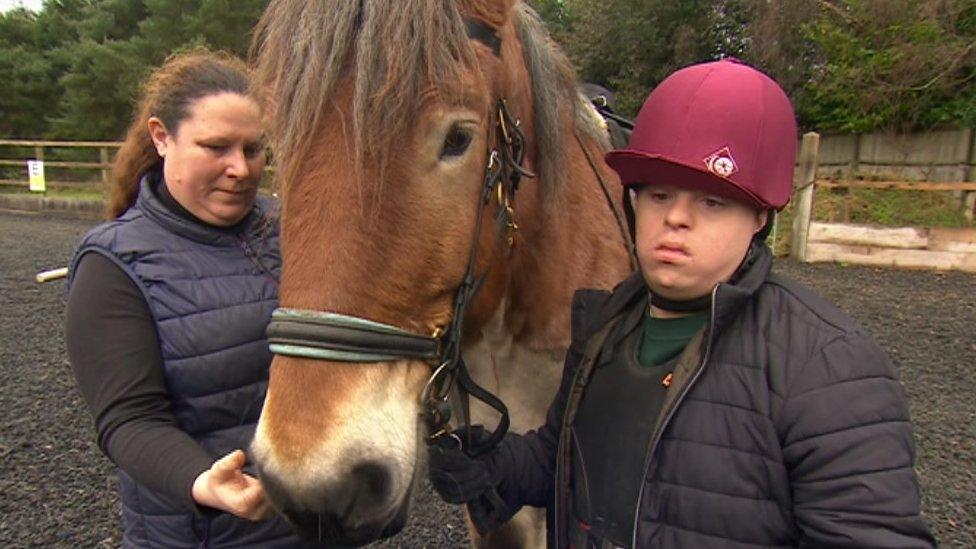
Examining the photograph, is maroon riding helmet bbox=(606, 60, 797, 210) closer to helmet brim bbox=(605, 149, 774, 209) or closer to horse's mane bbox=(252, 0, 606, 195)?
helmet brim bbox=(605, 149, 774, 209)

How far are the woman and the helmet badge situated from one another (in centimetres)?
113

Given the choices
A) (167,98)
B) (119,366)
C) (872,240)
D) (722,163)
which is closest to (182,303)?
(119,366)

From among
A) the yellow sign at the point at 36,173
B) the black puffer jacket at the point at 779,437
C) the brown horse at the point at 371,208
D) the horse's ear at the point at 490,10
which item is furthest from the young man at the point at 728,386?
the yellow sign at the point at 36,173

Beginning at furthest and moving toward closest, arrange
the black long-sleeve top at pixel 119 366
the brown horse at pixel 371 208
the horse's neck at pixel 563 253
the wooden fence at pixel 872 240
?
the wooden fence at pixel 872 240 < the horse's neck at pixel 563 253 < the black long-sleeve top at pixel 119 366 < the brown horse at pixel 371 208

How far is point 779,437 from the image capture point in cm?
119

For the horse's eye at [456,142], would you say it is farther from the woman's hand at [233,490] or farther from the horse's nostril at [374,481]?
the woman's hand at [233,490]

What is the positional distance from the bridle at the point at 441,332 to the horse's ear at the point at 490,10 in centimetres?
2

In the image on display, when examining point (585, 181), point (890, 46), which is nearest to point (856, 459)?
point (585, 181)

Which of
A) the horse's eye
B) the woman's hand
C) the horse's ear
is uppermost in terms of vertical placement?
the horse's ear

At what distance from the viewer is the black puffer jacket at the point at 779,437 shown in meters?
1.08

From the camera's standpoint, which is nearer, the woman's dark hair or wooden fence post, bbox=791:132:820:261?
the woman's dark hair

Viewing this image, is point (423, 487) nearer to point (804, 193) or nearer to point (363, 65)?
point (363, 65)

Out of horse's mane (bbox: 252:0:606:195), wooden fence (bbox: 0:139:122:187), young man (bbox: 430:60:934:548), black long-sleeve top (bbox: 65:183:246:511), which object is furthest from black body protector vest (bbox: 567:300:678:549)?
wooden fence (bbox: 0:139:122:187)

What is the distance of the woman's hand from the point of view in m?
1.37
